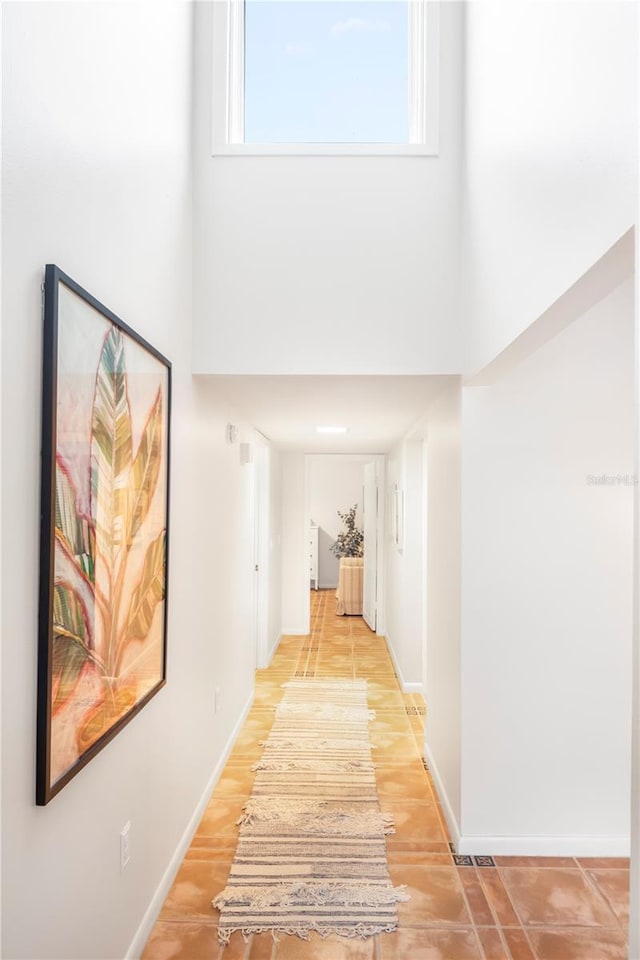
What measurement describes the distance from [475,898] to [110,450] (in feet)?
7.02

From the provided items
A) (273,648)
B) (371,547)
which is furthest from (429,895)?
(371,547)

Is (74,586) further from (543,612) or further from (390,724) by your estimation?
(390,724)

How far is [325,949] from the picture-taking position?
2.10 metres

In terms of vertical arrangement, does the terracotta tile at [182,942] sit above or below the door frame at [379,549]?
below

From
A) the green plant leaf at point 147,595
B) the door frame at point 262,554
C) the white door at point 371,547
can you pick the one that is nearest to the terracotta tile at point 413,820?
the green plant leaf at point 147,595

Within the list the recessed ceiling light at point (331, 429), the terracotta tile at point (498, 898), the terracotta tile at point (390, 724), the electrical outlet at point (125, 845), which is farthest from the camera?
the recessed ceiling light at point (331, 429)

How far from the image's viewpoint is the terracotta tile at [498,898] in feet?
7.36

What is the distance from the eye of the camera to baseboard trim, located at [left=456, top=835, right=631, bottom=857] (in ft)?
8.68

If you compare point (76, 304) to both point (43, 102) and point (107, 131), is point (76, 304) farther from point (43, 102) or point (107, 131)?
point (107, 131)

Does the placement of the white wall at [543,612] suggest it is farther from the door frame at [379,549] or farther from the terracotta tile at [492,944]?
the door frame at [379,549]

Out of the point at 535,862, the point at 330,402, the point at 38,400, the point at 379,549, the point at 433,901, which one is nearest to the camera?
the point at 38,400

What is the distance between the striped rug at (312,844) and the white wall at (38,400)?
1.06ft

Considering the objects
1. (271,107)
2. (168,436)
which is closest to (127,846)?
(168,436)

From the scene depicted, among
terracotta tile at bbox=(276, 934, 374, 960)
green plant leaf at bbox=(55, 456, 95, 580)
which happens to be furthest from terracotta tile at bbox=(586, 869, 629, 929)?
green plant leaf at bbox=(55, 456, 95, 580)
